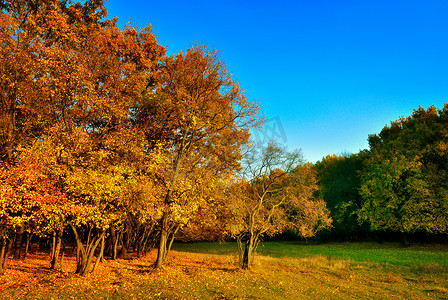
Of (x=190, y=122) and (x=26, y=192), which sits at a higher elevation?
(x=190, y=122)

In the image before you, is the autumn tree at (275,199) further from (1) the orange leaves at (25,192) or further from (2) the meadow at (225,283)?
(1) the orange leaves at (25,192)

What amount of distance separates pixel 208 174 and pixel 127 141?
5745 millimetres

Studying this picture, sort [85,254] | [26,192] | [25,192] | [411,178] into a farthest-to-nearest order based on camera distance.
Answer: [411,178], [85,254], [26,192], [25,192]

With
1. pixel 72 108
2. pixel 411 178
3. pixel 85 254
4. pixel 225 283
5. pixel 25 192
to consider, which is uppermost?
pixel 72 108

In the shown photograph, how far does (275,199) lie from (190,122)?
9.25 meters

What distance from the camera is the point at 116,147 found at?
16672 mm

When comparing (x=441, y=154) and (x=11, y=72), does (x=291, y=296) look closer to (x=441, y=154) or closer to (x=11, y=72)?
(x=11, y=72)

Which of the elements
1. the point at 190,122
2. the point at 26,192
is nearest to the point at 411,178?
the point at 190,122

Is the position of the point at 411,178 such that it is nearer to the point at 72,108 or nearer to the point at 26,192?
the point at 72,108

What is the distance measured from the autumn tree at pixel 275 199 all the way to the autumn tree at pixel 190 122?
261 centimetres

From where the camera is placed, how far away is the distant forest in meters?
13.7

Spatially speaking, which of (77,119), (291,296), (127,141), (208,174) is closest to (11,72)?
(77,119)

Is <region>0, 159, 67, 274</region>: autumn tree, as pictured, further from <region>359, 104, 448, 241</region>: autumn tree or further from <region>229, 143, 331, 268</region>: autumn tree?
<region>359, 104, 448, 241</region>: autumn tree

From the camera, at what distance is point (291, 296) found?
504 inches
